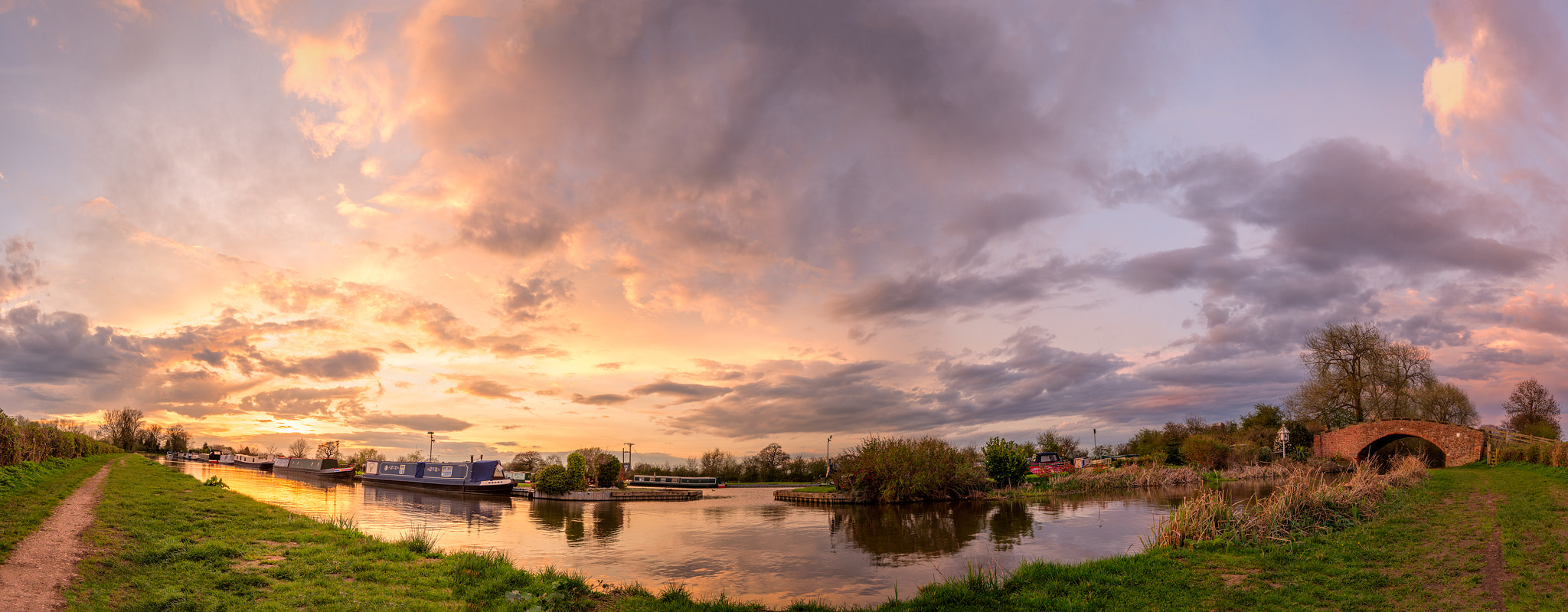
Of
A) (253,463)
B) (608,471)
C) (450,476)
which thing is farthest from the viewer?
(253,463)

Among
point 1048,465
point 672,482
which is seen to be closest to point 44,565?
point 672,482

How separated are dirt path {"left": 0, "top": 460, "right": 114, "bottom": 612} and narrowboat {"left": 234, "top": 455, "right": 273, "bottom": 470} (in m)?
73.8

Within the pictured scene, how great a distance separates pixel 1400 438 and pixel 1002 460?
36.4 meters

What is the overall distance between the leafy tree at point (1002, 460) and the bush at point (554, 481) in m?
23.8

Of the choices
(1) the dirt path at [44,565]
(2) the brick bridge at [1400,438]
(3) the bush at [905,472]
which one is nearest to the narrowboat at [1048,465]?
(3) the bush at [905,472]

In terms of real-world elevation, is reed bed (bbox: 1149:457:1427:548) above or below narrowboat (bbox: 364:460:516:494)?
above

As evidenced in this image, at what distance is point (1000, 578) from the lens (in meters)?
10.9

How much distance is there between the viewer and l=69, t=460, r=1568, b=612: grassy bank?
885cm

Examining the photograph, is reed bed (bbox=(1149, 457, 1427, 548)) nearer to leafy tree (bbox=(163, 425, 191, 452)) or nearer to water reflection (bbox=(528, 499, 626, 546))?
water reflection (bbox=(528, 499, 626, 546))

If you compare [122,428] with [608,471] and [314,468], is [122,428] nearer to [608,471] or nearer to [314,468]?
[314,468]

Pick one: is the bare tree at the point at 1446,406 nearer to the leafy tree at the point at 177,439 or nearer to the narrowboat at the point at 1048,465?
the narrowboat at the point at 1048,465

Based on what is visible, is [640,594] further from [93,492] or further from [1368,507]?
[93,492]

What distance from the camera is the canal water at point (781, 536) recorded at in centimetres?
1280

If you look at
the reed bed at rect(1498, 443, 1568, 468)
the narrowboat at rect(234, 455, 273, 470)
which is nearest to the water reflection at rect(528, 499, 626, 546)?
the reed bed at rect(1498, 443, 1568, 468)
